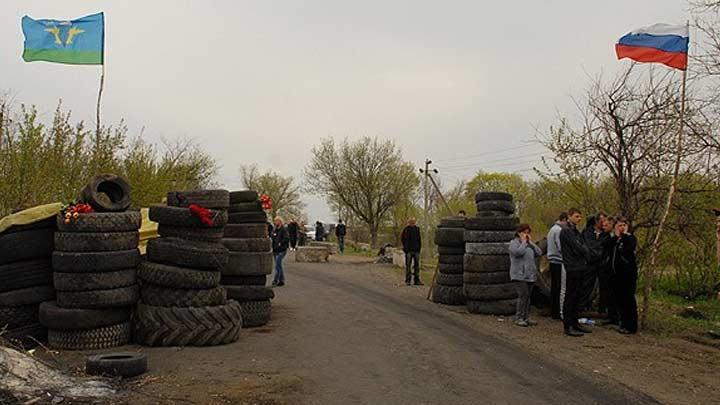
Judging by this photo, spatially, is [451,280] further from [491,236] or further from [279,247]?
[279,247]

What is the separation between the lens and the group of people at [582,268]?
10.6 metres

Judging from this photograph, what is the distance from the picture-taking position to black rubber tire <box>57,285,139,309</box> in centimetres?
828

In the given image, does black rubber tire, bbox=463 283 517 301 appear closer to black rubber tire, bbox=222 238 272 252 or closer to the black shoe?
the black shoe

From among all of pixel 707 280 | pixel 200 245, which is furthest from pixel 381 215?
pixel 200 245

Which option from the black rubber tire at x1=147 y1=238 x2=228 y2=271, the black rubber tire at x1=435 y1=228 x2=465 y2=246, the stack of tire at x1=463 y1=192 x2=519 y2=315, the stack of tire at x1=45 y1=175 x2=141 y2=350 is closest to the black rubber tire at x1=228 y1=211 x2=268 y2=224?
the black rubber tire at x1=147 y1=238 x2=228 y2=271

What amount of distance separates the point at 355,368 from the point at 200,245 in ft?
9.93

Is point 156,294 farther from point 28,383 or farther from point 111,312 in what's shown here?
point 28,383

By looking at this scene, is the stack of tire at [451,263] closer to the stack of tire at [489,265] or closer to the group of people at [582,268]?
the stack of tire at [489,265]

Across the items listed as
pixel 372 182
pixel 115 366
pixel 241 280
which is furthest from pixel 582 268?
pixel 372 182

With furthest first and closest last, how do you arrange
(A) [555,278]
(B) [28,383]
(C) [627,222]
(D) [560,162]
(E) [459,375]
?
(D) [560,162] < (A) [555,278] < (C) [627,222] < (E) [459,375] < (B) [28,383]

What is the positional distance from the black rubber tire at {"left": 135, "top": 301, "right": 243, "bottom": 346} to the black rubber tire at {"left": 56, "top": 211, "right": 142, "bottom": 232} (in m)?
1.17

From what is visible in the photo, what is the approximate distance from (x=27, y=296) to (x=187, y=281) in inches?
87.2

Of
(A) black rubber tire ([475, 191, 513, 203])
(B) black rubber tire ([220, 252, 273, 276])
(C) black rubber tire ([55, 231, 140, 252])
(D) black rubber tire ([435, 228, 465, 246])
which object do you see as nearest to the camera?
(C) black rubber tire ([55, 231, 140, 252])

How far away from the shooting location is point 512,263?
37.6ft
